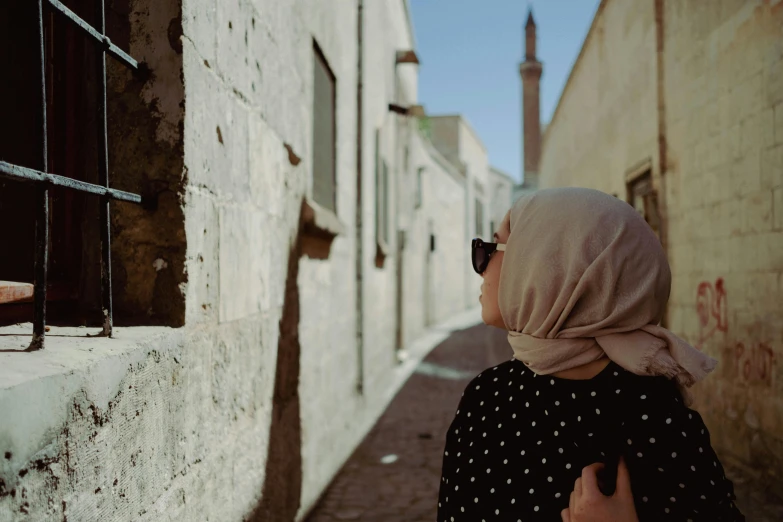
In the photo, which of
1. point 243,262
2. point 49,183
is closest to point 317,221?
point 243,262

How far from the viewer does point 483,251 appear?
165 cm

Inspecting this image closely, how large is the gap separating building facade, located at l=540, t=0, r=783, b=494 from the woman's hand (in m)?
2.99

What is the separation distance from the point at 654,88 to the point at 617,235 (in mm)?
5189

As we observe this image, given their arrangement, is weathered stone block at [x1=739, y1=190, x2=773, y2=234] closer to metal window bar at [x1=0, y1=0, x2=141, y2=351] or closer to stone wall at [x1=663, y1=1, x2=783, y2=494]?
stone wall at [x1=663, y1=1, x2=783, y2=494]

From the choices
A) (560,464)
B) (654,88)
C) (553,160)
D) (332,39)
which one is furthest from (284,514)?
(553,160)

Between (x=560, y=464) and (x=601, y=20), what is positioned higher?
(x=601, y=20)

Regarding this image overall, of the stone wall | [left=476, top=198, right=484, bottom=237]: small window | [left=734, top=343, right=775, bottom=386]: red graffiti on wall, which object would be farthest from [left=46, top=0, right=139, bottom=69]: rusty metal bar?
[left=476, top=198, right=484, bottom=237]: small window

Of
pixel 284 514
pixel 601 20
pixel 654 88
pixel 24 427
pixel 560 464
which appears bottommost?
pixel 284 514

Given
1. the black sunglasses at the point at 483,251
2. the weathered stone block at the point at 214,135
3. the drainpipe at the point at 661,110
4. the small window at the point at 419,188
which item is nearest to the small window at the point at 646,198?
the drainpipe at the point at 661,110

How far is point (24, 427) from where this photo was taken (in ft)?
3.61

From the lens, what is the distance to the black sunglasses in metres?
1.62

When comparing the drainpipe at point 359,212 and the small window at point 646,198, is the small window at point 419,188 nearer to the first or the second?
the small window at point 646,198

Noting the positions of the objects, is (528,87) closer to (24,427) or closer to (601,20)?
(601,20)

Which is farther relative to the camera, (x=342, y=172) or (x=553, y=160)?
(x=553, y=160)
